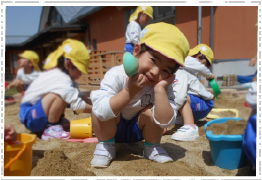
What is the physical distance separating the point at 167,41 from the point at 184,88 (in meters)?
0.95

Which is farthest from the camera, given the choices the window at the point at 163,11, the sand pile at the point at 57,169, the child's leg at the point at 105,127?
the window at the point at 163,11

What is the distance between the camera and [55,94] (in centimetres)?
217

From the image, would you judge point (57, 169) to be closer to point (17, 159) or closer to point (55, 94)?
point (17, 159)

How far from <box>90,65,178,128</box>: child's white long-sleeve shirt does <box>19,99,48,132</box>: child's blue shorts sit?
1043 millimetres

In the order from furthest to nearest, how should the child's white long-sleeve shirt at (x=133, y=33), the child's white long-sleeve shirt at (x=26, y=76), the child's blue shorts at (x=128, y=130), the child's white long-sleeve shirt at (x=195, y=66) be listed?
the child's white long-sleeve shirt at (x=133, y=33) → the child's white long-sleeve shirt at (x=26, y=76) → the child's white long-sleeve shirt at (x=195, y=66) → the child's blue shorts at (x=128, y=130)

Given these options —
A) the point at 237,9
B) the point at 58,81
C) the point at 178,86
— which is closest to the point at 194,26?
the point at 237,9

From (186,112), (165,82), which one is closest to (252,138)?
(165,82)

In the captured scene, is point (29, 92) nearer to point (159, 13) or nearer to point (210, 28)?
point (210, 28)

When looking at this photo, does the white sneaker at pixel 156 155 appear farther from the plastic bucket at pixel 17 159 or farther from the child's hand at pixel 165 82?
the plastic bucket at pixel 17 159

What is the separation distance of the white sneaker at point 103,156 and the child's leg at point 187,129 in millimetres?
685

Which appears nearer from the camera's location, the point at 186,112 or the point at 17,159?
the point at 17,159

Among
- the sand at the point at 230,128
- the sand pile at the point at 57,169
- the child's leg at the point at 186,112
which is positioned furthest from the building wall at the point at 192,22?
the sand pile at the point at 57,169

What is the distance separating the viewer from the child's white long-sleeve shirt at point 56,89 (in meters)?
2.18

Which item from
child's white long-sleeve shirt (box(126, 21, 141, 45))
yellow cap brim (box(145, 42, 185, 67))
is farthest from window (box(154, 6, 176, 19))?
yellow cap brim (box(145, 42, 185, 67))
